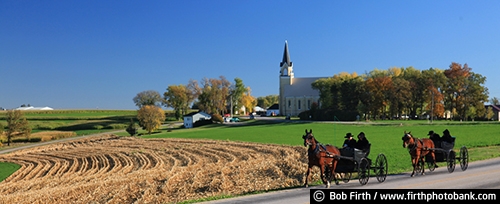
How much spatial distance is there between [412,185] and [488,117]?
279 feet

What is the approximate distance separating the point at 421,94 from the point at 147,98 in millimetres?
82824

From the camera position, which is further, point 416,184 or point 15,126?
point 15,126

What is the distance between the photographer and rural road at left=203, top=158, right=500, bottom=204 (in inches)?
552

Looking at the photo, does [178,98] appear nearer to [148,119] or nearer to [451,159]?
[148,119]

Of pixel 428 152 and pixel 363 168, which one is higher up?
pixel 428 152

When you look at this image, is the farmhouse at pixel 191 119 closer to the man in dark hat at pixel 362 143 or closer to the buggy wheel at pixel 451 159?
the buggy wheel at pixel 451 159

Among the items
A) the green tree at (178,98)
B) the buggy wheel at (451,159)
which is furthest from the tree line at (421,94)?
the buggy wheel at (451,159)

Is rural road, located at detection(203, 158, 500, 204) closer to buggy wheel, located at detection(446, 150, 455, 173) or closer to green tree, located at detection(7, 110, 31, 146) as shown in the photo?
buggy wheel, located at detection(446, 150, 455, 173)

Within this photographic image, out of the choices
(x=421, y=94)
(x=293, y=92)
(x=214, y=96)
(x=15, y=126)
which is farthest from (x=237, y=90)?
(x=15, y=126)

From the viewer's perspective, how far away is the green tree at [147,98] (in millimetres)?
136250

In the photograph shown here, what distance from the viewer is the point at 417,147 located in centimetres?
1703

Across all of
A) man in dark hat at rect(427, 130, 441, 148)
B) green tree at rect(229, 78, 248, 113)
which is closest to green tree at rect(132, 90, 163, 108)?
green tree at rect(229, 78, 248, 113)

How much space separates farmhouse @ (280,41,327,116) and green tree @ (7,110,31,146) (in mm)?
76745

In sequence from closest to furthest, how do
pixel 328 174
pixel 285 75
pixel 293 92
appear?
pixel 328 174 → pixel 293 92 → pixel 285 75
